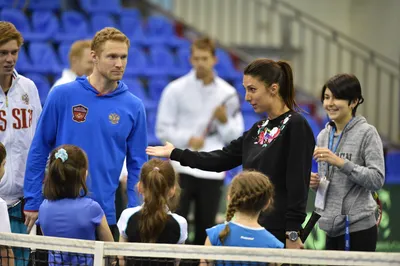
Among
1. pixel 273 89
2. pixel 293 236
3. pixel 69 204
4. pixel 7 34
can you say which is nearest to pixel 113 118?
pixel 69 204

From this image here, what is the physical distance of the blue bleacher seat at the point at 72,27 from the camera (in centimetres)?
1300

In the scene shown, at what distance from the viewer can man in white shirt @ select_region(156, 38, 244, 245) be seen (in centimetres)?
880

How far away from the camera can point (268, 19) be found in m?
16.1

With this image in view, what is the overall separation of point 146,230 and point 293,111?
116 cm

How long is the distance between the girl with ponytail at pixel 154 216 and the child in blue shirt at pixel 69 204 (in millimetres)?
182

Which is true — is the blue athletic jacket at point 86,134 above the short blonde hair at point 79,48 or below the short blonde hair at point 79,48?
below

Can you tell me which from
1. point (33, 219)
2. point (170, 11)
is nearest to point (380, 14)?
point (170, 11)

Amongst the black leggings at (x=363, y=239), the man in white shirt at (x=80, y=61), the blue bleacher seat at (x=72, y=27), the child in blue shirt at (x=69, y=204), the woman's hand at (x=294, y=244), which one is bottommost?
the black leggings at (x=363, y=239)

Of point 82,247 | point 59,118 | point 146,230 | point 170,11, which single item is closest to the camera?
point 82,247

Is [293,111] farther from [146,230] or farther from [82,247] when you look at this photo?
[82,247]

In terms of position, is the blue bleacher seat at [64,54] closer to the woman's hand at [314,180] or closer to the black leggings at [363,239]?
the woman's hand at [314,180]

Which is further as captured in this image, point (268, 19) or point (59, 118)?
point (268, 19)

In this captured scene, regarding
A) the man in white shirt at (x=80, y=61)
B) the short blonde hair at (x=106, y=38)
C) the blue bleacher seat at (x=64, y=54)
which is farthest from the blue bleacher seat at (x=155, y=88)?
the short blonde hair at (x=106, y=38)

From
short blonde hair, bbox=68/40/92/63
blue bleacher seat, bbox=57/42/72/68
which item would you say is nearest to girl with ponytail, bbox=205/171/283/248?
short blonde hair, bbox=68/40/92/63
